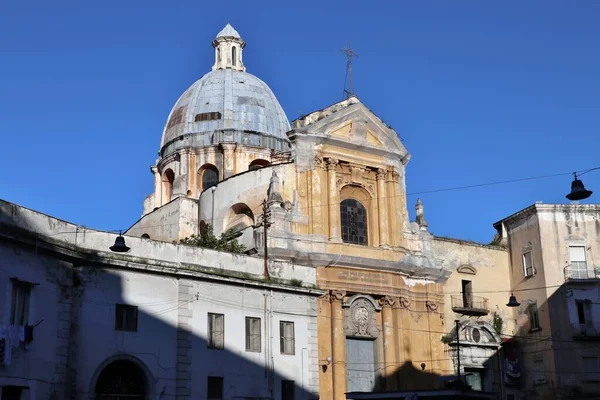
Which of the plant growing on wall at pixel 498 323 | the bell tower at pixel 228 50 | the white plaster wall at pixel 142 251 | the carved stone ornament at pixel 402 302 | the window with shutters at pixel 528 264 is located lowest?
the plant growing on wall at pixel 498 323

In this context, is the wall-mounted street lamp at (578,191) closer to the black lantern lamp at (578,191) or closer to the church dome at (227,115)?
the black lantern lamp at (578,191)

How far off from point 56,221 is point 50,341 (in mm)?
3730

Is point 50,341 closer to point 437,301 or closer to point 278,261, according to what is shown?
point 278,261

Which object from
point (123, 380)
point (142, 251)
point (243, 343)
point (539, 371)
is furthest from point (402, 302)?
point (123, 380)

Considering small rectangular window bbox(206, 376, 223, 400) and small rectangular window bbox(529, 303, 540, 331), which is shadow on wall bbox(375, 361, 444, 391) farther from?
small rectangular window bbox(206, 376, 223, 400)

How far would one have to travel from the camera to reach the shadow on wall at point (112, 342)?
24625mm

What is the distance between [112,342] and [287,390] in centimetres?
695

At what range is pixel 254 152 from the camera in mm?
47281

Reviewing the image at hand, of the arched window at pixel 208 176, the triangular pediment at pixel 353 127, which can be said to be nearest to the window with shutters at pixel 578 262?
the triangular pediment at pixel 353 127

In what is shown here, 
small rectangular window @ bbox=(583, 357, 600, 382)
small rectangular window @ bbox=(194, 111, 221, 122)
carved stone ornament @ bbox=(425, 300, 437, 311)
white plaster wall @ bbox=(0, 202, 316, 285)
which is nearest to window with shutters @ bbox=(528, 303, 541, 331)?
small rectangular window @ bbox=(583, 357, 600, 382)

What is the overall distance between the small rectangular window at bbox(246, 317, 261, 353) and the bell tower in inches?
993

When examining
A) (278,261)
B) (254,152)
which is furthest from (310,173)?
(254,152)

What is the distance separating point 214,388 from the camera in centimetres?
2883

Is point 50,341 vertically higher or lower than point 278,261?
lower
